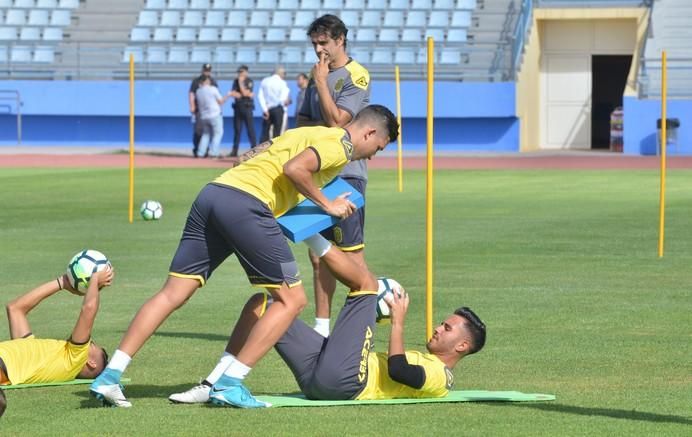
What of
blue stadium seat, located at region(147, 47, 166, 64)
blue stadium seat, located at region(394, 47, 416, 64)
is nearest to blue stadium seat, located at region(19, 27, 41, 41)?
blue stadium seat, located at region(147, 47, 166, 64)

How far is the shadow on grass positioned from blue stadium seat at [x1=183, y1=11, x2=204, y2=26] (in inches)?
1438

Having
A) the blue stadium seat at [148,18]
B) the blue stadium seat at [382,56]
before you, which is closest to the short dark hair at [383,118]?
the blue stadium seat at [382,56]

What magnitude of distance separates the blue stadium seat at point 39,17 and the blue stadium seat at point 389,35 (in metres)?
10.6

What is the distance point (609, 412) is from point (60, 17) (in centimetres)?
3890

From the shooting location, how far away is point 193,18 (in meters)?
44.0

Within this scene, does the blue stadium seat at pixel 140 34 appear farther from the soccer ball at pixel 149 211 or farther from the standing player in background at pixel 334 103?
the standing player in background at pixel 334 103

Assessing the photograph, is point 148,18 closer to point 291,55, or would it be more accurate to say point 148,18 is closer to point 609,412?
point 291,55

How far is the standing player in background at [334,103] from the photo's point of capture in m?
9.80

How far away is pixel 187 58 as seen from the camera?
138 feet

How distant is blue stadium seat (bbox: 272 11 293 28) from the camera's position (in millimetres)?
42900

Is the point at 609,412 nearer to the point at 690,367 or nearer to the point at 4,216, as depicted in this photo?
the point at 690,367

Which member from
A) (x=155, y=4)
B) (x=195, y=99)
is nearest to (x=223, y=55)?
(x=155, y=4)

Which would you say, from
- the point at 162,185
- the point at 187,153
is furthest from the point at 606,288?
the point at 187,153

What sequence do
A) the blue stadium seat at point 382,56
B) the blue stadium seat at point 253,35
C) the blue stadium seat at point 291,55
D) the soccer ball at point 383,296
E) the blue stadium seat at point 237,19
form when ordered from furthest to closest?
the blue stadium seat at point 237,19
the blue stadium seat at point 253,35
the blue stadium seat at point 291,55
the blue stadium seat at point 382,56
the soccer ball at point 383,296
